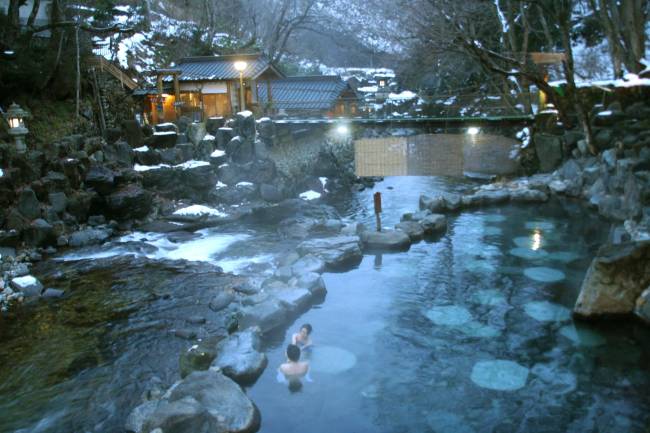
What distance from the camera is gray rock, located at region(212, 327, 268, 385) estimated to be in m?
9.40

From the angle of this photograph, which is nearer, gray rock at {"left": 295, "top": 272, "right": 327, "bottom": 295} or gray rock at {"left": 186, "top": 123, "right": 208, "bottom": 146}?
gray rock at {"left": 295, "top": 272, "right": 327, "bottom": 295}

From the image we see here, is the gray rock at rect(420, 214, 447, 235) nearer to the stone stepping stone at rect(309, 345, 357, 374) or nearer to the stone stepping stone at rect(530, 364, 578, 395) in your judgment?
the stone stepping stone at rect(309, 345, 357, 374)

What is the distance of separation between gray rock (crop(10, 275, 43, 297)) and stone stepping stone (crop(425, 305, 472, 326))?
1047cm

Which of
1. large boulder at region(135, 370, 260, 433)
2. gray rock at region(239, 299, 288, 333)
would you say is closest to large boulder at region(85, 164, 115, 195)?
gray rock at region(239, 299, 288, 333)

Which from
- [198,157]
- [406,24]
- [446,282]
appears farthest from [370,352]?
[406,24]

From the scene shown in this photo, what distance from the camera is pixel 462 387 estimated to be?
9.19 meters

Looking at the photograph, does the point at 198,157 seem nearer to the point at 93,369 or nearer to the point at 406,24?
the point at 406,24

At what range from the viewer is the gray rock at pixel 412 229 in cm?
1806

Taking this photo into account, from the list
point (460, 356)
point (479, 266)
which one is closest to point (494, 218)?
point (479, 266)

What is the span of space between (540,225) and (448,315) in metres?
9.44

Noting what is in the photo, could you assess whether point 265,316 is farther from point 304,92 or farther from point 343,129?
point 304,92

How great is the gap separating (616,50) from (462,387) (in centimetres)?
2195

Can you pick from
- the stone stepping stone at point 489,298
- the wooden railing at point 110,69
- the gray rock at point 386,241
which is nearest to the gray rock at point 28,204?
the gray rock at point 386,241

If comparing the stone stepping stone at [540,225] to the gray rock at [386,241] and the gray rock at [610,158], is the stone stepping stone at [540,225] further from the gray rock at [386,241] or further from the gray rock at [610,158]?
the gray rock at [386,241]
